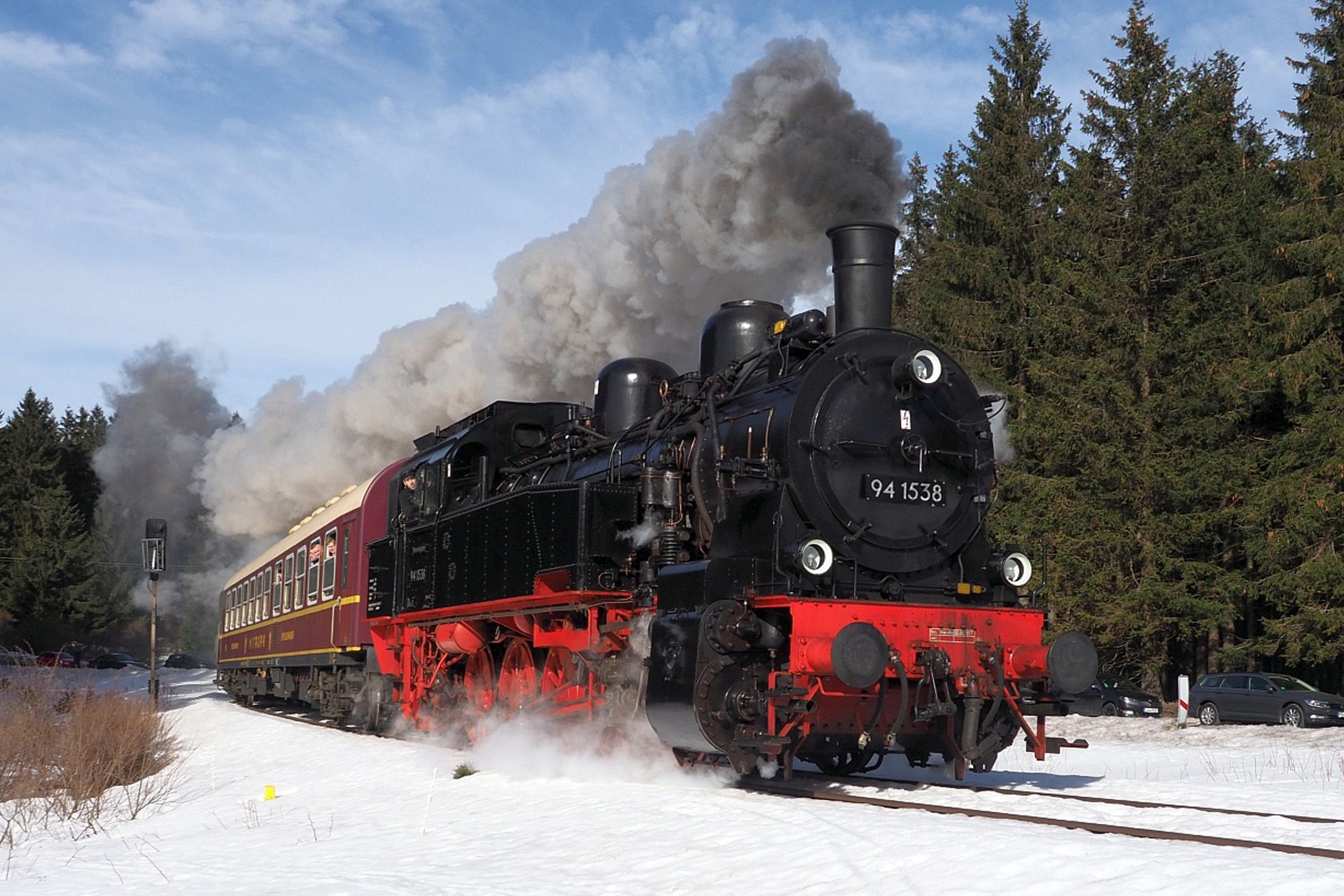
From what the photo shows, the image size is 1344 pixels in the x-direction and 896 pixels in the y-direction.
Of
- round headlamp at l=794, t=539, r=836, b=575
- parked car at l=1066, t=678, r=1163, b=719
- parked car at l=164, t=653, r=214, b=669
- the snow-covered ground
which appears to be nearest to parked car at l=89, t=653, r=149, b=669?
parked car at l=164, t=653, r=214, b=669

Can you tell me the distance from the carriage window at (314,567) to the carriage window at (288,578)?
143cm

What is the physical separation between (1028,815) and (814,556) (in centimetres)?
215

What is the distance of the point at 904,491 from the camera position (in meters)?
9.87

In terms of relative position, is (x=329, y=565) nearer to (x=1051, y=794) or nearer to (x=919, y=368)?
(x=919, y=368)

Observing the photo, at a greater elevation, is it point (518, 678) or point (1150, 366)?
point (1150, 366)

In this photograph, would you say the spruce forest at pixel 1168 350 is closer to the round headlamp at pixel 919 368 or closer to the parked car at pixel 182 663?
A: the round headlamp at pixel 919 368

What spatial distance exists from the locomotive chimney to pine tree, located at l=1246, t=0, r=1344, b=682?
1484 centimetres

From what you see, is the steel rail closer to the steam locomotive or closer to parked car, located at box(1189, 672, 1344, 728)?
the steam locomotive

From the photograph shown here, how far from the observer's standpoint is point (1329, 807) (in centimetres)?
877

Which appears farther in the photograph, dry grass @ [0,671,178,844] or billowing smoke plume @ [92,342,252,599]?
billowing smoke plume @ [92,342,252,599]

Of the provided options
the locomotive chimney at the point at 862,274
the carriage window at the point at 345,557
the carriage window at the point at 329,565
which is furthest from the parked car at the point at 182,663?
the locomotive chimney at the point at 862,274

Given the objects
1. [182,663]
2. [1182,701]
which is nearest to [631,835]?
[1182,701]

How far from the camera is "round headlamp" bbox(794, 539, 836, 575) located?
9.00 meters

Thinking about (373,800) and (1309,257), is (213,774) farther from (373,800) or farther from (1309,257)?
(1309,257)
